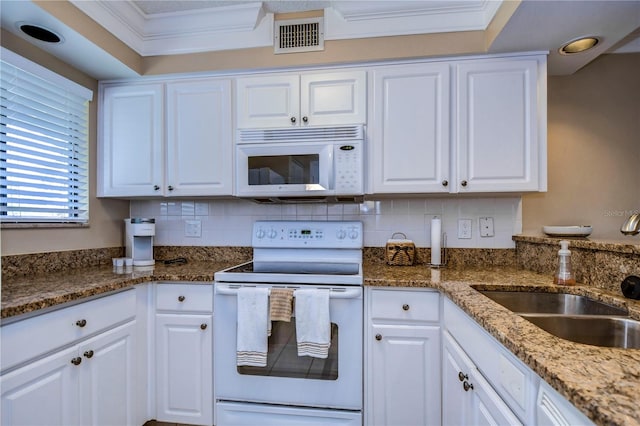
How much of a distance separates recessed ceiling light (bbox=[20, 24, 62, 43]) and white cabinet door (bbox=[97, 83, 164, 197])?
1.54 ft

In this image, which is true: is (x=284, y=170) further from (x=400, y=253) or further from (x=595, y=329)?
(x=595, y=329)

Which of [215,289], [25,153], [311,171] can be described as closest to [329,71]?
[311,171]

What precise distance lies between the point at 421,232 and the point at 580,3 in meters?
1.35

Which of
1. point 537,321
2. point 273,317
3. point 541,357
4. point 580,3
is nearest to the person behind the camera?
point 541,357

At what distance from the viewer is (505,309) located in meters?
1.04

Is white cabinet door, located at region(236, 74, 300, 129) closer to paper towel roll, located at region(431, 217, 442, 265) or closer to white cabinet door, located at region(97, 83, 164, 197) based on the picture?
white cabinet door, located at region(97, 83, 164, 197)

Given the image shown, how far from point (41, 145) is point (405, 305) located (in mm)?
2093

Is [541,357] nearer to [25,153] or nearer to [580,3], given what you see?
[580,3]

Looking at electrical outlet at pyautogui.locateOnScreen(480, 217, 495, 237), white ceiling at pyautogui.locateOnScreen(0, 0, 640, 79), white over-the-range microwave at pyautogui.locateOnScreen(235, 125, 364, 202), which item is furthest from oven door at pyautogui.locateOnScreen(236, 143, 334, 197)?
electrical outlet at pyautogui.locateOnScreen(480, 217, 495, 237)

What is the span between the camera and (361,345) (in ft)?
5.33

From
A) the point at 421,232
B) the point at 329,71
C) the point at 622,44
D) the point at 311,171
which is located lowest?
the point at 421,232

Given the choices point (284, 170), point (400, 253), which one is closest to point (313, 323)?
point (400, 253)

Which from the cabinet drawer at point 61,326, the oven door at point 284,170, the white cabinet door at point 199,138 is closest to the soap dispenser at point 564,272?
the oven door at point 284,170

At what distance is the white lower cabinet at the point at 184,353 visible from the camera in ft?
5.67
